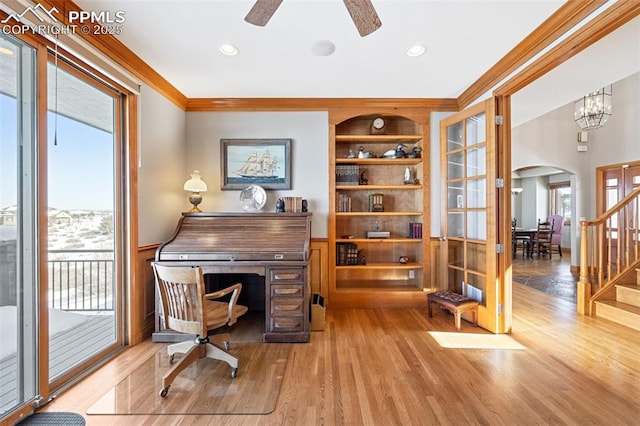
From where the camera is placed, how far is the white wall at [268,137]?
373 centimetres

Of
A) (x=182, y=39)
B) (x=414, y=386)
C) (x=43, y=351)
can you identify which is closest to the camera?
(x=43, y=351)

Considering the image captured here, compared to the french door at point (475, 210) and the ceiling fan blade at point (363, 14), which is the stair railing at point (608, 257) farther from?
the ceiling fan blade at point (363, 14)

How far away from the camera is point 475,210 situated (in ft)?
10.6

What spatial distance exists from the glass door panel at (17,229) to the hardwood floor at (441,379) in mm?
308

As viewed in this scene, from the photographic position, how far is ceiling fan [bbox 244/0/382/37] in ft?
5.02

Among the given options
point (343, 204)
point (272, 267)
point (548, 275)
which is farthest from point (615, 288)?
point (272, 267)

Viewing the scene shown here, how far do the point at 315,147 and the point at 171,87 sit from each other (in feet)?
5.70

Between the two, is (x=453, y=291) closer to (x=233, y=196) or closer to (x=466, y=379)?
(x=466, y=379)

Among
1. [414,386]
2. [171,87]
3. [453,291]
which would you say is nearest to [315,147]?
[171,87]

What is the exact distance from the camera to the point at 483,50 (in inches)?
101

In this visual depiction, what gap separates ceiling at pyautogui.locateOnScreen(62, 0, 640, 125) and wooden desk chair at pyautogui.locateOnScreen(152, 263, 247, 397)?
177 cm

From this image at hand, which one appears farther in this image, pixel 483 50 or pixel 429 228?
pixel 429 228

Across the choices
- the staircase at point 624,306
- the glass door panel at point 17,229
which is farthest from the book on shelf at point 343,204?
the staircase at point 624,306

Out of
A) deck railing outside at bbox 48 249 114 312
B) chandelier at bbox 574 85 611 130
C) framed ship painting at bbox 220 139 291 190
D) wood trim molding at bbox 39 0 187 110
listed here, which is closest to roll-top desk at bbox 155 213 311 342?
deck railing outside at bbox 48 249 114 312
